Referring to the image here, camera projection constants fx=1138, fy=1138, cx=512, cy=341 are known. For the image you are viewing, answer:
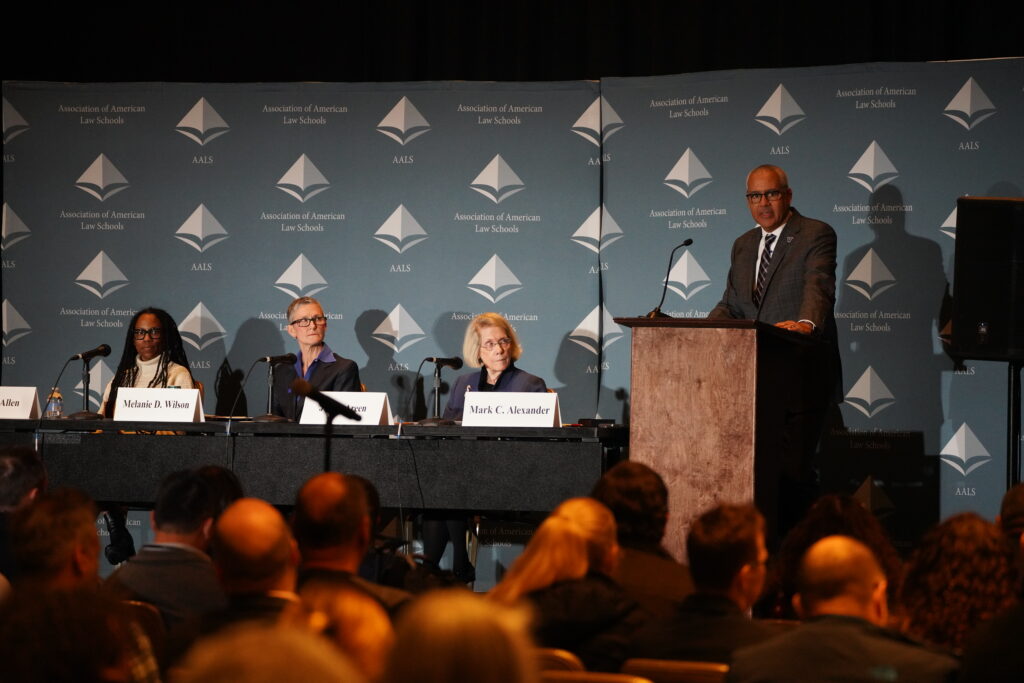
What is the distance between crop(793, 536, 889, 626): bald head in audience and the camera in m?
2.08

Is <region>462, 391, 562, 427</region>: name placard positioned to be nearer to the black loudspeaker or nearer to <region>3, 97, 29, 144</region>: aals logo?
the black loudspeaker

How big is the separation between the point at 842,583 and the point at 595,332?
4.57 meters

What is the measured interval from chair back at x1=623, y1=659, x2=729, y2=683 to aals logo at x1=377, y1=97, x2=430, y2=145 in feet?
17.4

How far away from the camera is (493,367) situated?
590 centimetres

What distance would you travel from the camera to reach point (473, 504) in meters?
4.95

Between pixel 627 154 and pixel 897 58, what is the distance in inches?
62.9

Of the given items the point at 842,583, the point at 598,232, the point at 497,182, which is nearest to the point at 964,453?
the point at 598,232

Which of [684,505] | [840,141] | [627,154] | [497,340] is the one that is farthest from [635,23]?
[684,505]

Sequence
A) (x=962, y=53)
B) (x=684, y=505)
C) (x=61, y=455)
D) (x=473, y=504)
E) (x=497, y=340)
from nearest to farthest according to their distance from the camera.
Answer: (x=684, y=505), (x=473, y=504), (x=61, y=455), (x=497, y=340), (x=962, y=53)

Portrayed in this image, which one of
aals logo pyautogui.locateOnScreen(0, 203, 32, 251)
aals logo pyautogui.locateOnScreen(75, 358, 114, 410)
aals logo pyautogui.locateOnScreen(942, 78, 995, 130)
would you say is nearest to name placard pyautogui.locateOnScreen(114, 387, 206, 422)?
aals logo pyautogui.locateOnScreen(75, 358, 114, 410)

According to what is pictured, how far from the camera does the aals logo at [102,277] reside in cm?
712

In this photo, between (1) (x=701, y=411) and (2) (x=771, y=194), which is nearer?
(1) (x=701, y=411)

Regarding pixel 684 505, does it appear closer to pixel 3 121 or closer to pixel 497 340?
pixel 497 340

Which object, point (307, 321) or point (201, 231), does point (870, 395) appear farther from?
point (201, 231)
